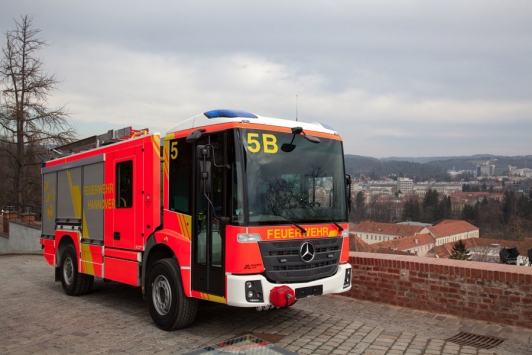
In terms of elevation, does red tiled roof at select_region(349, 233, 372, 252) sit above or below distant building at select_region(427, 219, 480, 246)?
above

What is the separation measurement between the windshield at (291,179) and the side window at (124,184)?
2.45 meters

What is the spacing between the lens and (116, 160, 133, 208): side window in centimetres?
709

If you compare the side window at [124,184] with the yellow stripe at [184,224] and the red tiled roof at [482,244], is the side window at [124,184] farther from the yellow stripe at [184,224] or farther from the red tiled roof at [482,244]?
the red tiled roof at [482,244]

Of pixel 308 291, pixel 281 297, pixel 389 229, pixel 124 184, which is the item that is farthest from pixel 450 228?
pixel 281 297

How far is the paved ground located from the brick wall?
16cm

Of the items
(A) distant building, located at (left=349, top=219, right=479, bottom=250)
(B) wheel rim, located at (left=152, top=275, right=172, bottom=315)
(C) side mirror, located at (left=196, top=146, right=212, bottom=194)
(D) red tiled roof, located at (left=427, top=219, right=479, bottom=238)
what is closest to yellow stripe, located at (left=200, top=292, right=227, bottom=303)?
(B) wheel rim, located at (left=152, top=275, right=172, bottom=315)

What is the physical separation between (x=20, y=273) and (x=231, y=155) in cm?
954

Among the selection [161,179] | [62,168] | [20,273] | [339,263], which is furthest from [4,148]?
[339,263]

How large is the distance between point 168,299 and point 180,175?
5.28 ft

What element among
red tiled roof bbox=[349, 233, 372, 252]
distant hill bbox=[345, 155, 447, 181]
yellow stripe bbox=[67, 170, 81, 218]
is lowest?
red tiled roof bbox=[349, 233, 372, 252]

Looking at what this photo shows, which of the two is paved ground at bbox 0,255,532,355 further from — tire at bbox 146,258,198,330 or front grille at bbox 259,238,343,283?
front grille at bbox 259,238,343,283

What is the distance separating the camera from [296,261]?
5617mm

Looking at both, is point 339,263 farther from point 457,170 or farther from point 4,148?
point 457,170

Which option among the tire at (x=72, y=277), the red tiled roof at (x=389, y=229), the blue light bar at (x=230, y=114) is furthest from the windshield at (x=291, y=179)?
the red tiled roof at (x=389, y=229)
